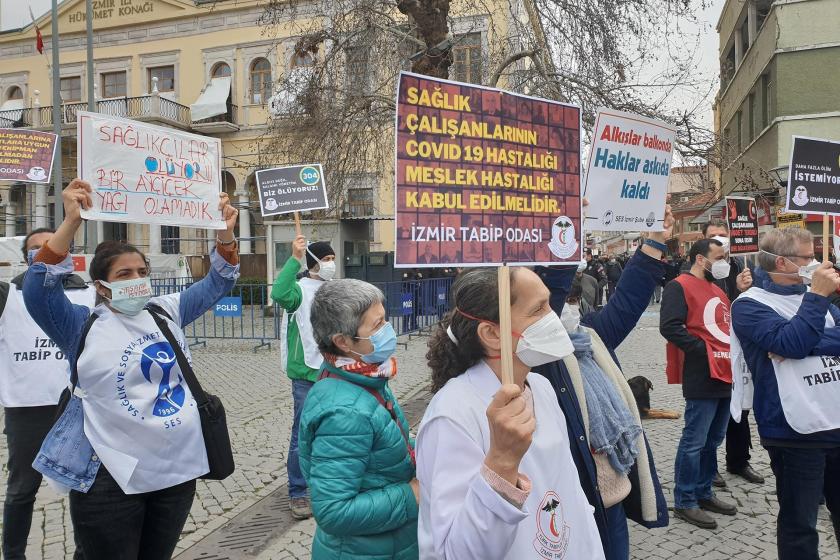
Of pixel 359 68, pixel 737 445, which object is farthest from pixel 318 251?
pixel 359 68

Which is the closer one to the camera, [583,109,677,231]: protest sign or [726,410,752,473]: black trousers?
[583,109,677,231]: protest sign

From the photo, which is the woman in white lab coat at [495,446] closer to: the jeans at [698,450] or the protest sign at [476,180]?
the protest sign at [476,180]

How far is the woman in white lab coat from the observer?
60.9 inches

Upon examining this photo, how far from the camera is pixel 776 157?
1936cm

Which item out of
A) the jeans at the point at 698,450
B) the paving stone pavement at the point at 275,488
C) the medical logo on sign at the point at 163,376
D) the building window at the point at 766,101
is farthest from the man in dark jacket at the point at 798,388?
the building window at the point at 766,101

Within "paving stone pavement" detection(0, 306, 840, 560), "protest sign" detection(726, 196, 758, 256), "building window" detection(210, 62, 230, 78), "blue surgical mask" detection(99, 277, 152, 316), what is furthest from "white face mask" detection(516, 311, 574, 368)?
"building window" detection(210, 62, 230, 78)

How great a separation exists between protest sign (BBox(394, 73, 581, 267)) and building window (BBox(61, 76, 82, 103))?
113 ft

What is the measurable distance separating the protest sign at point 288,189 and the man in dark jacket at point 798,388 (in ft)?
15.2

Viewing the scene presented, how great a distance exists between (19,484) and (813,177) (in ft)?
19.1

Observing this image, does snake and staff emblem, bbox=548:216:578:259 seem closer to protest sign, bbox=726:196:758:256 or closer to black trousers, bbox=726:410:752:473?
black trousers, bbox=726:410:752:473

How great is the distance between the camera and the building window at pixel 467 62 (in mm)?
13727

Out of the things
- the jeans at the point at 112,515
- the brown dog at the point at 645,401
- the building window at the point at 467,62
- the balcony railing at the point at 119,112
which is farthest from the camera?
the balcony railing at the point at 119,112

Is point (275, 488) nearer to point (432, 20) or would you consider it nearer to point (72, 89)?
point (432, 20)

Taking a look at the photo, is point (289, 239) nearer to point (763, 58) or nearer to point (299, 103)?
point (299, 103)
